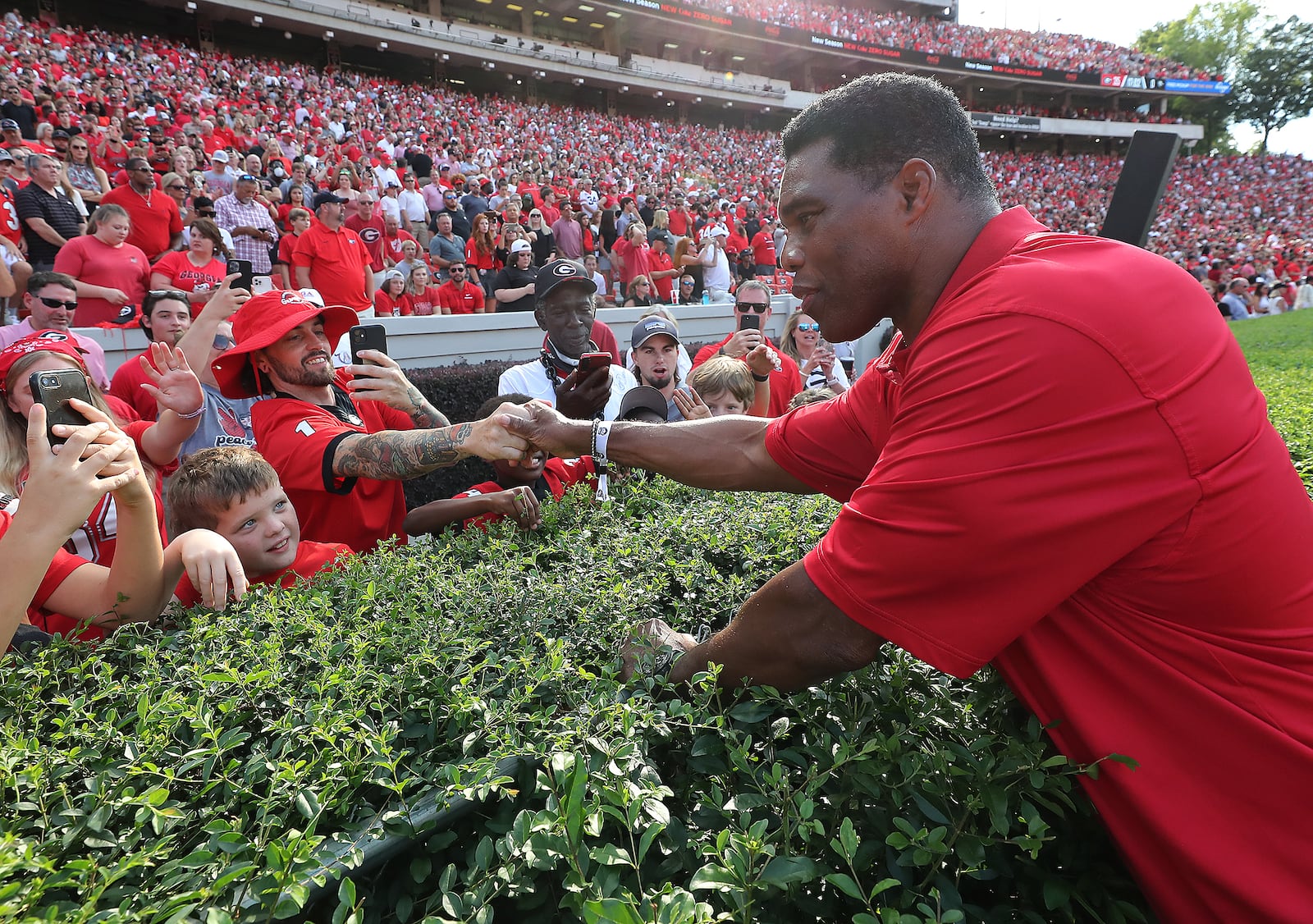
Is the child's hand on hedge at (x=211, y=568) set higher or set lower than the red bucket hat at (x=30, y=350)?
lower

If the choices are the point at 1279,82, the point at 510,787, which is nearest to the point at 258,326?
the point at 510,787

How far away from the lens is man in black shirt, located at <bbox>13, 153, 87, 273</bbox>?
28.0 feet

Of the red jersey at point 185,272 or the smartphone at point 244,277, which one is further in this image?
the red jersey at point 185,272

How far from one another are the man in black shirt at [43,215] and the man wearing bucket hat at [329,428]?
6669 millimetres

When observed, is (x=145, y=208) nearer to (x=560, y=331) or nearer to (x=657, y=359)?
(x=560, y=331)

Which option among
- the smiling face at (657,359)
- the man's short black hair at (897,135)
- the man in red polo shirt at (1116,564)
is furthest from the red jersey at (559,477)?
the man in red polo shirt at (1116,564)

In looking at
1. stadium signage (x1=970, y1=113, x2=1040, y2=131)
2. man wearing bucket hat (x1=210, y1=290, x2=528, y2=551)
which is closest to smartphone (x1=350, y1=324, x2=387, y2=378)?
man wearing bucket hat (x1=210, y1=290, x2=528, y2=551)

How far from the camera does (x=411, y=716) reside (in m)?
1.71

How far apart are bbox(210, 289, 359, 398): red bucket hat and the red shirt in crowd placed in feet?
15.0

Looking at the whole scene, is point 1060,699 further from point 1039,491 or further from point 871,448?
point 871,448

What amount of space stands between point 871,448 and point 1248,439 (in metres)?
1.07

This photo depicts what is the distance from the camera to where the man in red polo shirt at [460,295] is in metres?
11.4

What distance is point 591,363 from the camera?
149 inches

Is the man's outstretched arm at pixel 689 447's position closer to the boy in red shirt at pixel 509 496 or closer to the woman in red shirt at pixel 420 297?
the boy in red shirt at pixel 509 496
